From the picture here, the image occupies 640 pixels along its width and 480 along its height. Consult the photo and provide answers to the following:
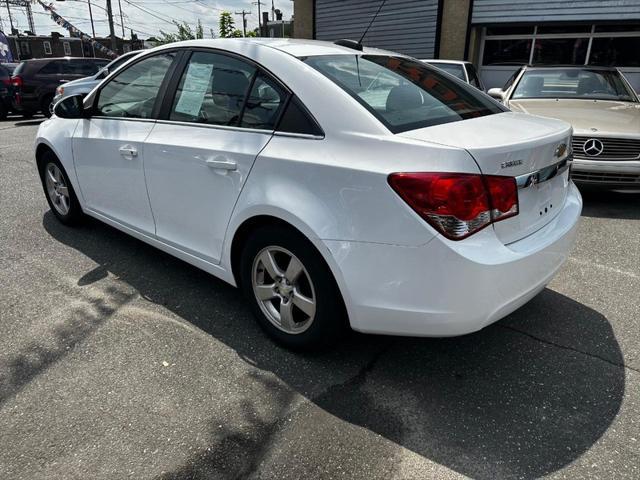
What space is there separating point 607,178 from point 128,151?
462 cm

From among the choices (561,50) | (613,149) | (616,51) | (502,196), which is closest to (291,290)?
(502,196)

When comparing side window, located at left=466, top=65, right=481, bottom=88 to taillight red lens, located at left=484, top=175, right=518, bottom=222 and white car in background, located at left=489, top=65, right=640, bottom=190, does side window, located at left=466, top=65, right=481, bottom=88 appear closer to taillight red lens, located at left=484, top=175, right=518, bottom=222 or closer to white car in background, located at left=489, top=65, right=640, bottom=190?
white car in background, located at left=489, top=65, right=640, bottom=190

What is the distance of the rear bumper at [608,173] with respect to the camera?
16.5 feet

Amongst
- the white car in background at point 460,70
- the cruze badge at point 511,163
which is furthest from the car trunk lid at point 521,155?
the white car in background at point 460,70

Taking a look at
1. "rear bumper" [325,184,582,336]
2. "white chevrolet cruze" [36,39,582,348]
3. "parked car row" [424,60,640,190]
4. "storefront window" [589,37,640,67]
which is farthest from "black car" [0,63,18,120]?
"storefront window" [589,37,640,67]

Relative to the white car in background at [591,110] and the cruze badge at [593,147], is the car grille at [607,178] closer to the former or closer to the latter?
the white car in background at [591,110]

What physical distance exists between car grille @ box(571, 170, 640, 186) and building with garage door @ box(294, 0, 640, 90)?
8.64 m

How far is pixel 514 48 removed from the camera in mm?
13531

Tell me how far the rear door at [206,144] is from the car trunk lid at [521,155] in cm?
90

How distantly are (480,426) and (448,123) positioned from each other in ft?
4.67

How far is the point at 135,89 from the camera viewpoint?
3.53 metres

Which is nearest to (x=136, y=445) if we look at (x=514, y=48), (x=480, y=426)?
(x=480, y=426)

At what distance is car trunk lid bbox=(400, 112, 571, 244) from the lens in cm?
213

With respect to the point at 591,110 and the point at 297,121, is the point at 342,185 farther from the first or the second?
the point at 591,110
